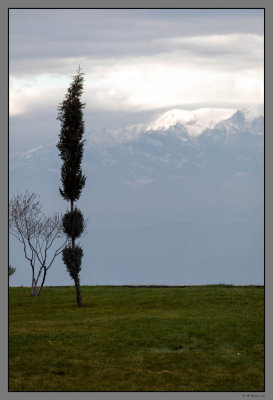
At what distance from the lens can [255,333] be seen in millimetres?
33469

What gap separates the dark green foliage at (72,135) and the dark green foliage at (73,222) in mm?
1203

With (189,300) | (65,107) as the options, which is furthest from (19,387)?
(65,107)

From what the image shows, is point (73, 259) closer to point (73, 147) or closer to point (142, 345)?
point (73, 147)

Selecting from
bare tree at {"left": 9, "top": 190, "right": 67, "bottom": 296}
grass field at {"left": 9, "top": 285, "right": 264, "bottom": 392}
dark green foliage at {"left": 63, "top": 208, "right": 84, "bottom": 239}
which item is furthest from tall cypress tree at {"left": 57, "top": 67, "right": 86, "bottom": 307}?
bare tree at {"left": 9, "top": 190, "right": 67, "bottom": 296}

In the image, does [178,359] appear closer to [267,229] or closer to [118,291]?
[267,229]

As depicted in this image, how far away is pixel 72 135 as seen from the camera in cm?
4734

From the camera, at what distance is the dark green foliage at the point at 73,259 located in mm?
48031

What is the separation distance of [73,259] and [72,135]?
9.08 m

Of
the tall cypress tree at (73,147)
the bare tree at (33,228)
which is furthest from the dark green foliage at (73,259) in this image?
the bare tree at (33,228)

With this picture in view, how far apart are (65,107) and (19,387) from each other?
2630 centimetres

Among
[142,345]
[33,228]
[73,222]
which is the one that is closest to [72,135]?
[73,222]

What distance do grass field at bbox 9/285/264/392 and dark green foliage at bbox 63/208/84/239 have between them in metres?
5.47

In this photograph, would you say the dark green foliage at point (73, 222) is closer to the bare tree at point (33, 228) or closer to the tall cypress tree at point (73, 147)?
the tall cypress tree at point (73, 147)

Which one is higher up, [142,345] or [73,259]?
[73,259]
